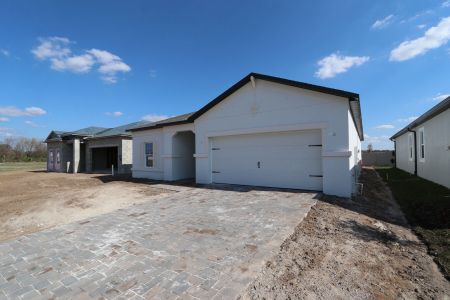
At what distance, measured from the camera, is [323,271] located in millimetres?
3605

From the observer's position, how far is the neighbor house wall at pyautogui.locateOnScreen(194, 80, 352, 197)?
845 centimetres

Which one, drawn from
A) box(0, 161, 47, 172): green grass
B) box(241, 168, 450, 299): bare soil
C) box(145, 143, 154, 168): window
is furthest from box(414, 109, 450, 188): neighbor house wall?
box(0, 161, 47, 172): green grass

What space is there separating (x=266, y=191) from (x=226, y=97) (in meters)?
4.71

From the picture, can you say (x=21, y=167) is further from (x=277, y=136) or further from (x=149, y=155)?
(x=277, y=136)

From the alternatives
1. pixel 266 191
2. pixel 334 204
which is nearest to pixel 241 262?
pixel 334 204

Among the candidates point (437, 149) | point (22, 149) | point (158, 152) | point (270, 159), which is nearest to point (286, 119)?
point (270, 159)

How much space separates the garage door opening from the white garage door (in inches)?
675

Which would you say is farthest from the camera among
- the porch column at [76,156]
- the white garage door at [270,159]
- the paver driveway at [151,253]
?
the porch column at [76,156]

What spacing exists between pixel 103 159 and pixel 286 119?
23.1 m

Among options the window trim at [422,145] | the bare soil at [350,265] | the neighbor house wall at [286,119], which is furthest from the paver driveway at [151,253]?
the window trim at [422,145]

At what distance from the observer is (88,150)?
78.0 feet

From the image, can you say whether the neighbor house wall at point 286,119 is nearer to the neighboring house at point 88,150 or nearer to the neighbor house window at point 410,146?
the neighboring house at point 88,150

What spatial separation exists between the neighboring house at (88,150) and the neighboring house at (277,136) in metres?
9.04

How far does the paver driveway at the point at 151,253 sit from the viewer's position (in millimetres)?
3250
